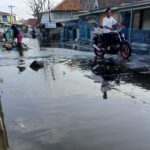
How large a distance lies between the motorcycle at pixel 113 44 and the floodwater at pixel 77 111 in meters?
4.03

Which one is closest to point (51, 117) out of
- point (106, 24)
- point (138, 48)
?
point (106, 24)

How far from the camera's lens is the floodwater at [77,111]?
12.9 ft

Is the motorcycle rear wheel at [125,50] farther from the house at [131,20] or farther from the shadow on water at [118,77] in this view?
the house at [131,20]

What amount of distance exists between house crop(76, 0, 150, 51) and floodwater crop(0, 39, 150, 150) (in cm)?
932

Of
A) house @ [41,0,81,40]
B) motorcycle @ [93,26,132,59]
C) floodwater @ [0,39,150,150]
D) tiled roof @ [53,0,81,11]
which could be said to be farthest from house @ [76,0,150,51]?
tiled roof @ [53,0,81,11]

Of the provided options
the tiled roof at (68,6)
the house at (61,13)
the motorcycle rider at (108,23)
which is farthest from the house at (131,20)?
the tiled roof at (68,6)

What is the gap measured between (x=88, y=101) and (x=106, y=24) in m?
7.77

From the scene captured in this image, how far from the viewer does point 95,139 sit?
13.1 ft

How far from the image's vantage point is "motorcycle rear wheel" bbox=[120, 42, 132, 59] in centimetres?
1263

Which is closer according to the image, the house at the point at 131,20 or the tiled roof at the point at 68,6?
the house at the point at 131,20

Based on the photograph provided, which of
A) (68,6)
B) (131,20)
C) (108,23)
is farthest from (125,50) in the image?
(68,6)

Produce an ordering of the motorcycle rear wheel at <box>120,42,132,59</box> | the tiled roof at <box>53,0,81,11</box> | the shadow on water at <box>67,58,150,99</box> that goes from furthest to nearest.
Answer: the tiled roof at <box>53,0,81,11</box> → the motorcycle rear wheel at <box>120,42,132,59</box> → the shadow on water at <box>67,58,150,99</box>

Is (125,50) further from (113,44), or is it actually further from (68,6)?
(68,6)

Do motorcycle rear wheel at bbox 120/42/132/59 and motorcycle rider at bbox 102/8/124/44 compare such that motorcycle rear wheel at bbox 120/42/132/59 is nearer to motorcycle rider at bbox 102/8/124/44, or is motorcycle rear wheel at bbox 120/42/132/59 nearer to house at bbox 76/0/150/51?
motorcycle rider at bbox 102/8/124/44
